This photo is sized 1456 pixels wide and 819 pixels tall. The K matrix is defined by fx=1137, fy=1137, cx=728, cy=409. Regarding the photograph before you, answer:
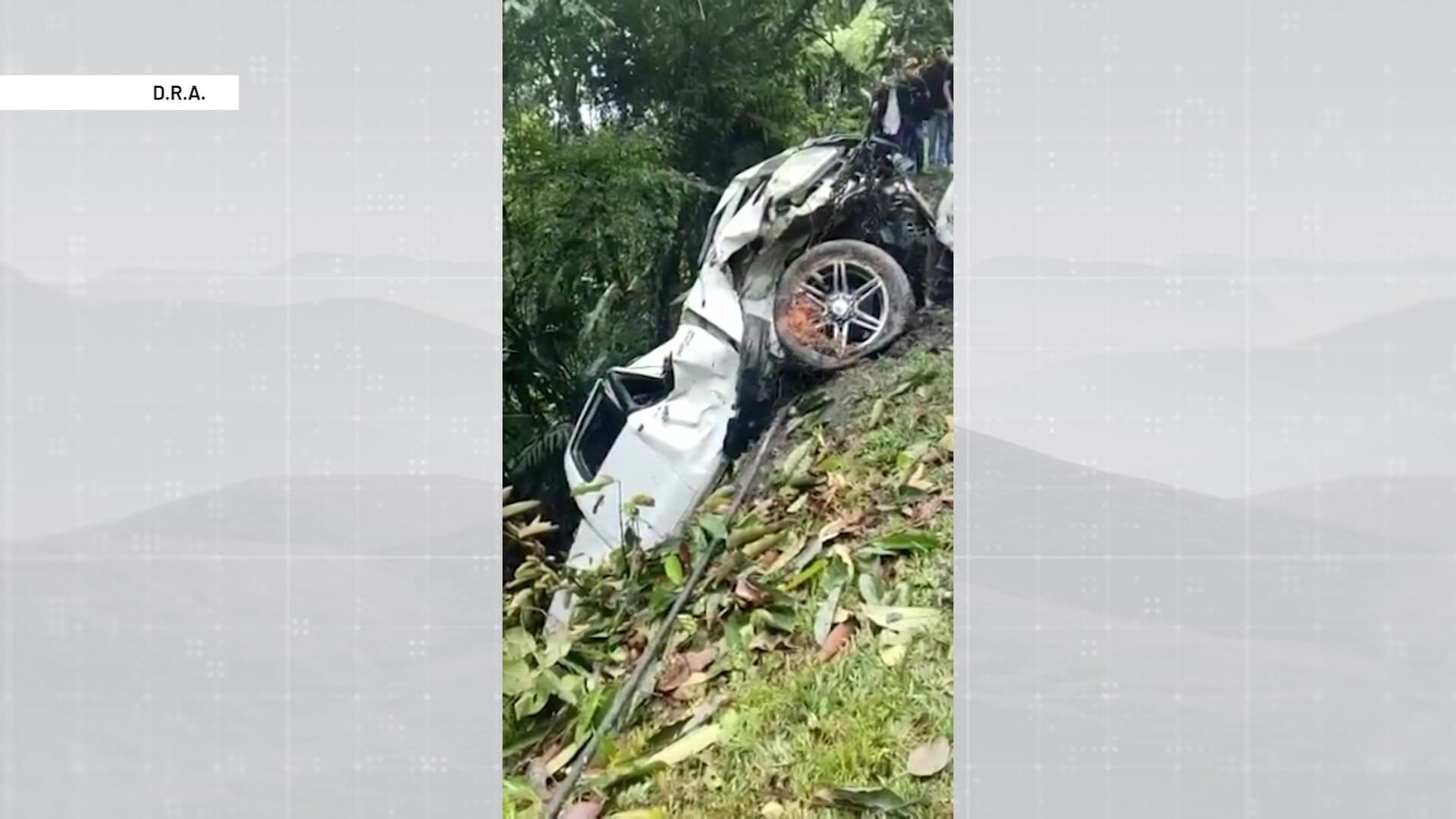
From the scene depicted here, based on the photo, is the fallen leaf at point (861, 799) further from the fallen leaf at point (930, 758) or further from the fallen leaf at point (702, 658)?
the fallen leaf at point (702, 658)

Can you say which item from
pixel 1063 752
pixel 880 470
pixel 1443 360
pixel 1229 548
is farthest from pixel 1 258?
pixel 1443 360

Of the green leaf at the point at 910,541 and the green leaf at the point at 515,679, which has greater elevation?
the green leaf at the point at 910,541

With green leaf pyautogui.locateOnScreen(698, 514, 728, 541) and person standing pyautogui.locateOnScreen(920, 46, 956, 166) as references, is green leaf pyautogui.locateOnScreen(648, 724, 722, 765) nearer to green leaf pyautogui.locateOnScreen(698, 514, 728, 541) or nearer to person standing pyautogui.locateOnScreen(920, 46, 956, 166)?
green leaf pyautogui.locateOnScreen(698, 514, 728, 541)

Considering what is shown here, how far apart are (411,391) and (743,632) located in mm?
725

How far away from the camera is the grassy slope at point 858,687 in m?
1.96

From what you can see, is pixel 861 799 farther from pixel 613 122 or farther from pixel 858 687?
pixel 613 122

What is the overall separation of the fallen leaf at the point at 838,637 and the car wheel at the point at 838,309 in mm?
462

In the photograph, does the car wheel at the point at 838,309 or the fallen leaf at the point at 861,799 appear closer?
the fallen leaf at the point at 861,799

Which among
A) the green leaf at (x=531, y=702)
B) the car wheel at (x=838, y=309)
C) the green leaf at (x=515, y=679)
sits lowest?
the green leaf at (x=531, y=702)

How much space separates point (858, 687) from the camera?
199 centimetres

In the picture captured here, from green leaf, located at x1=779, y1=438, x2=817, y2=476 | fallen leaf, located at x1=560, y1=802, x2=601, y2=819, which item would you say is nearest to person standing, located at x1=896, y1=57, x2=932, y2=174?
green leaf, located at x1=779, y1=438, x2=817, y2=476

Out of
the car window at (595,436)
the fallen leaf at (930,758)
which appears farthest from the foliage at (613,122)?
the fallen leaf at (930,758)

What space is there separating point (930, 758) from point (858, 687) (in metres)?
0.17

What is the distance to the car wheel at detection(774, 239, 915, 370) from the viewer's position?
81.2 inches
